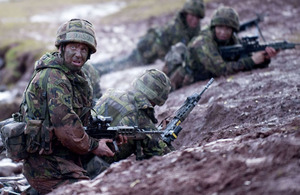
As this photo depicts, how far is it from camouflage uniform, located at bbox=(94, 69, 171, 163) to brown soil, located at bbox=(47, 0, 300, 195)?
2.30ft

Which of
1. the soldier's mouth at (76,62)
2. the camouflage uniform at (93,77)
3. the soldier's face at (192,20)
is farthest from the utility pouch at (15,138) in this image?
the soldier's face at (192,20)

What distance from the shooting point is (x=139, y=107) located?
6641mm

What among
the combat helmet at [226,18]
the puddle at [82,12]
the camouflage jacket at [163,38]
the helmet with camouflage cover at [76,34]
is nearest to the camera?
the helmet with camouflage cover at [76,34]

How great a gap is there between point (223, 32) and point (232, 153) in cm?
642

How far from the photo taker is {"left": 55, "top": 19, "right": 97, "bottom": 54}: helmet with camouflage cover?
571cm

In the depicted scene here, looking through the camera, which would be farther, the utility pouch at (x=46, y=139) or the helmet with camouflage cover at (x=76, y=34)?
the helmet with camouflage cover at (x=76, y=34)

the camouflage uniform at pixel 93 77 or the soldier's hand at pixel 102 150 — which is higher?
the camouflage uniform at pixel 93 77

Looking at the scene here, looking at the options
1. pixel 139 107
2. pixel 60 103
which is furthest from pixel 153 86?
pixel 60 103

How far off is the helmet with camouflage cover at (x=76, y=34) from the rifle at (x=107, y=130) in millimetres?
886

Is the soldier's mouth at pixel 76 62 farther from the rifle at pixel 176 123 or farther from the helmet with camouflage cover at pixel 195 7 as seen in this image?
the helmet with camouflage cover at pixel 195 7

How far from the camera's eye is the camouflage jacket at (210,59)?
10.7m

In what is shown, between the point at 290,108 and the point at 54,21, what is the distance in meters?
25.6

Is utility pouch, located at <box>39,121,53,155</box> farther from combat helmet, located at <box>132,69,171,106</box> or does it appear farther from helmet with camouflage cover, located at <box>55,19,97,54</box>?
combat helmet, located at <box>132,69,171,106</box>

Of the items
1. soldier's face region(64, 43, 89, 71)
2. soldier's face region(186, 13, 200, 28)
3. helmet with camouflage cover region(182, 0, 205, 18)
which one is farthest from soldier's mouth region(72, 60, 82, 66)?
soldier's face region(186, 13, 200, 28)
